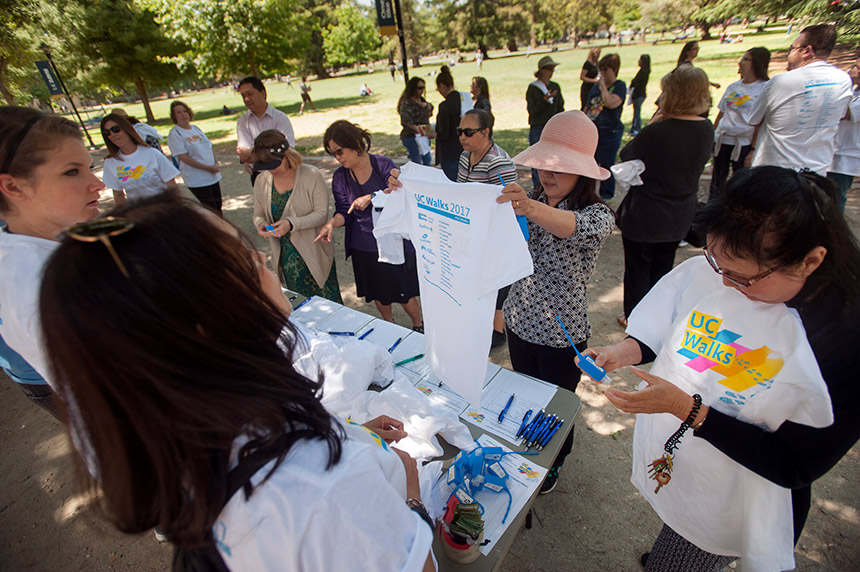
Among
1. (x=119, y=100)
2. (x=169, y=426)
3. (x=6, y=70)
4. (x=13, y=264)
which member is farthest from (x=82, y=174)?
(x=119, y=100)

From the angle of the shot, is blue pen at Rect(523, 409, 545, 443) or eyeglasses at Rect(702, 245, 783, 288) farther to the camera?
blue pen at Rect(523, 409, 545, 443)

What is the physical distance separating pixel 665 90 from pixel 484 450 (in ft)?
9.51

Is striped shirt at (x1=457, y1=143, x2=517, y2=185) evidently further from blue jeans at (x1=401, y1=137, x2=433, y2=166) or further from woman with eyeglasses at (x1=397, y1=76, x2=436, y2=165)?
blue jeans at (x1=401, y1=137, x2=433, y2=166)

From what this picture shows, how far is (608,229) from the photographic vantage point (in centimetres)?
188

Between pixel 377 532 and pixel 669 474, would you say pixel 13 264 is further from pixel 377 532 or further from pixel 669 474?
pixel 669 474

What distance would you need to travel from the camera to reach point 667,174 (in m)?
3.00

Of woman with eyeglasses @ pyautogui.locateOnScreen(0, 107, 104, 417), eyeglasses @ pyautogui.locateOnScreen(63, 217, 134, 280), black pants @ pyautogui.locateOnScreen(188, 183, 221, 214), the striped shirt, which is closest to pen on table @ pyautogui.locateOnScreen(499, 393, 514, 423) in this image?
eyeglasses @ pyautogui.locateOnScreen(63, 217, 134, 280)

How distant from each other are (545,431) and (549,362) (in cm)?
58

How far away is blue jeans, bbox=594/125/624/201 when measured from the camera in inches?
233

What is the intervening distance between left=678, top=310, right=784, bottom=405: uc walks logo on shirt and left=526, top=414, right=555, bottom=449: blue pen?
0.61 m

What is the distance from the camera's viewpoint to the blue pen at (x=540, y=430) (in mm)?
1644

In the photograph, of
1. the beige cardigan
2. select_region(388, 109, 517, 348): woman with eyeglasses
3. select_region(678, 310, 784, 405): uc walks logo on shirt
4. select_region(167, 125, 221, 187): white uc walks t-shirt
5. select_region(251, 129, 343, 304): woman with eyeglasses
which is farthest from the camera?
select_region(167, 125, 221, 187): white uc walks t-shirt

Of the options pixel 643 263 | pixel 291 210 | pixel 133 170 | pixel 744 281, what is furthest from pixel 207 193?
pixel 744 281

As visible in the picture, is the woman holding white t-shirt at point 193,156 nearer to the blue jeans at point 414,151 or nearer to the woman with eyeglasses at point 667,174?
the blue jeans at point 414,151
